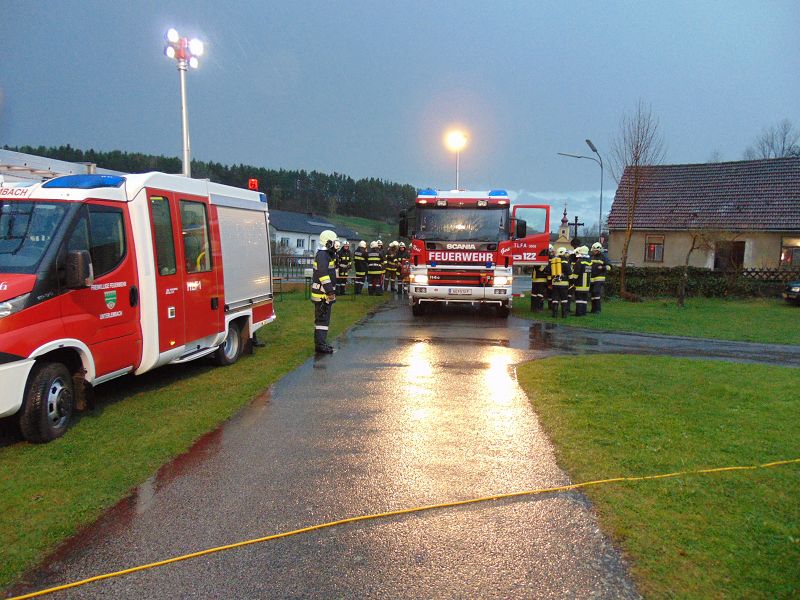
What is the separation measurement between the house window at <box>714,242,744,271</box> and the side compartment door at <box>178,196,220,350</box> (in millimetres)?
27000

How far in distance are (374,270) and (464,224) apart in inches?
324

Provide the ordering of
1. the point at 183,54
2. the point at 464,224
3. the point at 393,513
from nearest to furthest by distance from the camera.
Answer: the point at 393,513, the point at 183,54, the point at 464,224

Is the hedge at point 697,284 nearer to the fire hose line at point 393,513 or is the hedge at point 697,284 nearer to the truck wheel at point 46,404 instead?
the fire hose line at point 393,513

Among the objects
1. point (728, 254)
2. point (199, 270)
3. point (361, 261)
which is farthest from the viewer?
point (728, 254)

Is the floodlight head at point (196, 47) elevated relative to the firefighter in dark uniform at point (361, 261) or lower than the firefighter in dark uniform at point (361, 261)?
elevated

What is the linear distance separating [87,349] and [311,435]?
2.36 metres

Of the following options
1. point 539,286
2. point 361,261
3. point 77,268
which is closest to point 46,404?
point 77,268

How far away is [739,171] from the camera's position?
3114 cm

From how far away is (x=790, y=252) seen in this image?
1106 inches

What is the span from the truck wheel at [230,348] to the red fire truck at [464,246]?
633 cm

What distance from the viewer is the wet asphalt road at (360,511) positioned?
3.34 m

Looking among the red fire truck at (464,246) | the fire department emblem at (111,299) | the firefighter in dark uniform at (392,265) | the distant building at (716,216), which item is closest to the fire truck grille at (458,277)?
the red fire truck at (464,246)

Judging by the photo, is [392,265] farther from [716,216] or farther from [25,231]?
[25,231]

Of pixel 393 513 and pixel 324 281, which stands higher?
pixel 324 281
